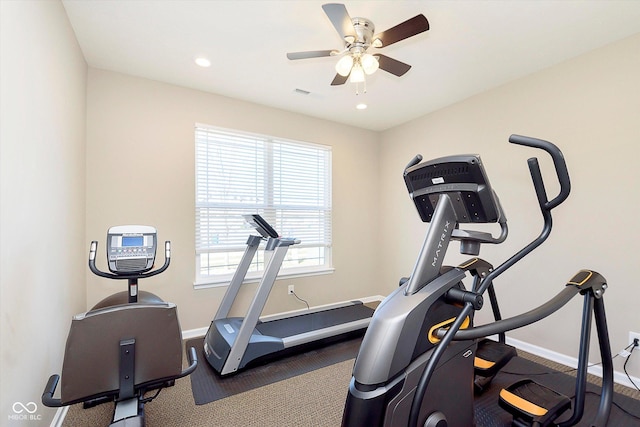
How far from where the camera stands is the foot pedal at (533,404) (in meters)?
1.53

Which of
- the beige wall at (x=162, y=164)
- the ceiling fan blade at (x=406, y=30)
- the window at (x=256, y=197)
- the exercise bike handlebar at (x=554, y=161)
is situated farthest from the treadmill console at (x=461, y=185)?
the beige wall at (x=162, y=164)

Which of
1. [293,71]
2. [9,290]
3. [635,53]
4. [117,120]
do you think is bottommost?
[9,290]

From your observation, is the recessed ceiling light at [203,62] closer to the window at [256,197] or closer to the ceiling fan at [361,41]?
the window at [256,197]

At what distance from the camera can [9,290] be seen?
47.1 inches

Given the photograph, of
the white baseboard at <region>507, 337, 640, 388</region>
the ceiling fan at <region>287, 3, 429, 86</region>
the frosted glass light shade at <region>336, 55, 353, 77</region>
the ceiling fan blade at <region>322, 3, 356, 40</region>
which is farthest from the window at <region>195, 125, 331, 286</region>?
the white baseboard at <region>507, 337, 640, 388</region>

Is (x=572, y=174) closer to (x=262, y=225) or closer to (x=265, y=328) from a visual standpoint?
(x=262, y=225)

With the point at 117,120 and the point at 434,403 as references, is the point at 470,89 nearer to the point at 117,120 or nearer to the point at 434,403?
the point at 434,403

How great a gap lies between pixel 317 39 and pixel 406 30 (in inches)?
29.6

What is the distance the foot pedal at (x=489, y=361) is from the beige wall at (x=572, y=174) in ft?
2.50

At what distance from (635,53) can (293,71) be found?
255cm

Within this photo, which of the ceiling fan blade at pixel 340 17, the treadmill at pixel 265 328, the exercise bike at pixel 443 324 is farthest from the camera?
the treadmill at pixel 265 328

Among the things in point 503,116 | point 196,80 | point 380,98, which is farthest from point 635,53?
point 196,80

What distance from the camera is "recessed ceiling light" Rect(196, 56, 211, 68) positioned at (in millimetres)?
2425

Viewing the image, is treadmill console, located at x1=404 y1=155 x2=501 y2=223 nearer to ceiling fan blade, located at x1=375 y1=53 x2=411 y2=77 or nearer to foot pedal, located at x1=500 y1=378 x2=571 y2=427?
ceiling fan blade, located at x1=375 y1=53 x2=411 y2=77
